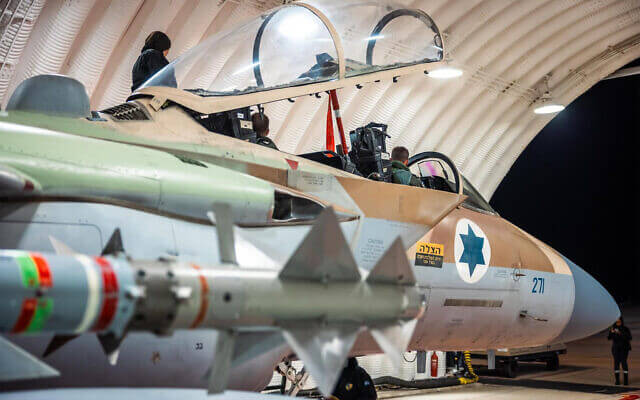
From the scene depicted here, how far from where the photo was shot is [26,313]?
7.11ft

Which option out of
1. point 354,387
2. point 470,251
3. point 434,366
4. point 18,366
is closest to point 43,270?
point 18,366

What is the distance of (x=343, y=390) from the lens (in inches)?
245

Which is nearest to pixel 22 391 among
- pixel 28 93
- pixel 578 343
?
pixel 28 93

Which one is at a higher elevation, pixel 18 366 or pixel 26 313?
pixel 26 313

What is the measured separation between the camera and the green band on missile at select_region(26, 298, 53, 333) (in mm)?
2172

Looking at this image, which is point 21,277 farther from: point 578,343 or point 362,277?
point 578,343

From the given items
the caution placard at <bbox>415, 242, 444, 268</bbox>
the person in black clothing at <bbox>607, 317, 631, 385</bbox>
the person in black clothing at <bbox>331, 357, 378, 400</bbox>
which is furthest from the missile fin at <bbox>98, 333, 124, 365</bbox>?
the person in black clothing at <bbox>607, 317, 631, 385</bbox>

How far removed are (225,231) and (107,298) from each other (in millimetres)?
578

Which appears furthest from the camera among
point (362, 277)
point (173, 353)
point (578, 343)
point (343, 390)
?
point (578, 343)

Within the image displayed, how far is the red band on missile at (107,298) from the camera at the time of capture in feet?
7.39

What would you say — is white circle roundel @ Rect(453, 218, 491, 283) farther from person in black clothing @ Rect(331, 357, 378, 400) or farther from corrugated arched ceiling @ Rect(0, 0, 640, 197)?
corrugated arched ceiling @ Rect(0, 0, 640, 197)

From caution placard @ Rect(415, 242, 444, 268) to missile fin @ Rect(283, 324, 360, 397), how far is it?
2562 millimetres

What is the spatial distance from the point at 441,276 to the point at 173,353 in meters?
2.47

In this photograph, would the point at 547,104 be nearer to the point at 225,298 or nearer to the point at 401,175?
the point at 401,175
